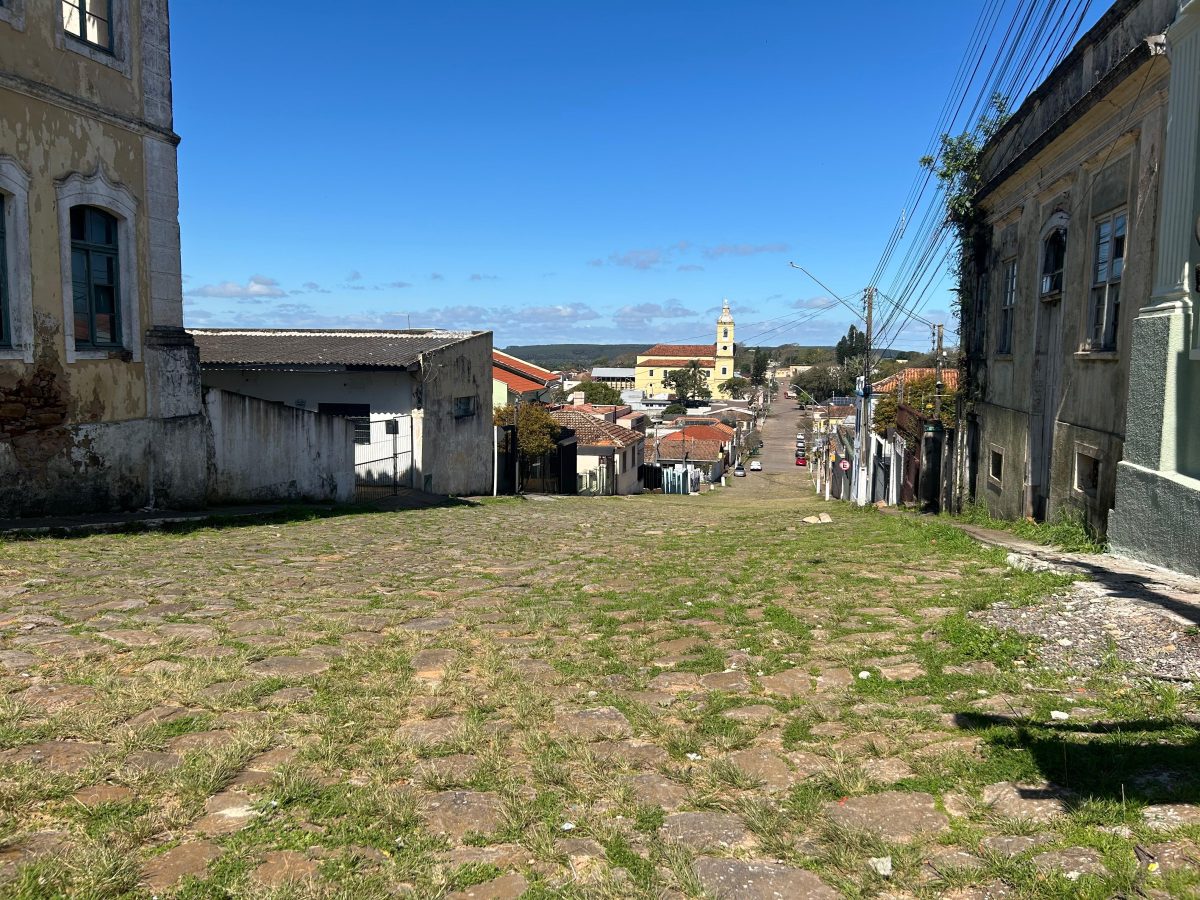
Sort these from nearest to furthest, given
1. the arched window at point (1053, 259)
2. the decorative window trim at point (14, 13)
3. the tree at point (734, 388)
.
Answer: the decorative window trim at point (14, 13), the arched window at point (1053, 259), the tree at point (734, 388)

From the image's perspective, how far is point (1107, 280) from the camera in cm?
950

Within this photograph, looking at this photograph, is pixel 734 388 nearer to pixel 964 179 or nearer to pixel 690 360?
pixel 690 360

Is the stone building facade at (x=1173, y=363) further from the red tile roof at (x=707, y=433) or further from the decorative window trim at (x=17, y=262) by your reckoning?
the red tile roof at (x=707, y=433)

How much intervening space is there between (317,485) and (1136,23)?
13.9 metres

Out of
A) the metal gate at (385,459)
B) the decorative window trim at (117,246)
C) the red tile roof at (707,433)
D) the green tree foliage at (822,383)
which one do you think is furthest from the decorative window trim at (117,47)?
the green tree foliage at (822,383)

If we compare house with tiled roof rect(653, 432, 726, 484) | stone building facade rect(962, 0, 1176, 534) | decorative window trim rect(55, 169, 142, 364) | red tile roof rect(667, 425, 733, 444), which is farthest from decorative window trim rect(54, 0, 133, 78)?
red tile roof rect(667, 425, 733, 444)

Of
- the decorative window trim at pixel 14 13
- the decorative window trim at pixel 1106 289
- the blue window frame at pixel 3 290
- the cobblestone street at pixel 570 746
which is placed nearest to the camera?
the cobblestone street at pixel 570 746

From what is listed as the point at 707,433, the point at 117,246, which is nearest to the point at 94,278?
the point at 117,246

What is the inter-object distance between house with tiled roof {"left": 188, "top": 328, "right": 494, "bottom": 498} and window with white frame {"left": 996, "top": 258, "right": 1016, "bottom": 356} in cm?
1125

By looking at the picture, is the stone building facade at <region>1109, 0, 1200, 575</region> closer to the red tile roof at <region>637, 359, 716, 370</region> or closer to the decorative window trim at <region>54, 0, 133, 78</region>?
the decorative window trim at <region>54, 0, 133, 78</region>

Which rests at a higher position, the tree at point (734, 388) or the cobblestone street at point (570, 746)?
the tree at point (734, 388)

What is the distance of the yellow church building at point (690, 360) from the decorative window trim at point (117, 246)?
132m

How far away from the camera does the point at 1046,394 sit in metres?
11.6

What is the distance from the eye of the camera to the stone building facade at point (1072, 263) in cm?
853
